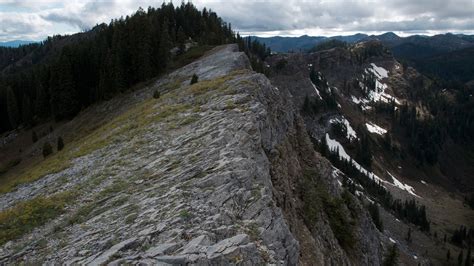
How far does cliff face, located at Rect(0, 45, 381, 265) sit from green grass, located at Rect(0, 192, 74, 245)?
0.46 meters

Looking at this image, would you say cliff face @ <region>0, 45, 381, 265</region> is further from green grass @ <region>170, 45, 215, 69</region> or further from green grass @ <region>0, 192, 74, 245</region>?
green grass @ <region>170, 45, 215, 69</region>

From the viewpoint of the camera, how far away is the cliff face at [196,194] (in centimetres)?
1623

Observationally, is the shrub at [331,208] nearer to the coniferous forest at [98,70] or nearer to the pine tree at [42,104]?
the coniferous forest at [98,70]

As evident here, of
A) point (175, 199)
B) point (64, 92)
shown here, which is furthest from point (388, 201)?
point (175, 199)

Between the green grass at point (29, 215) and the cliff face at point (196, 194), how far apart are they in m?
0.46

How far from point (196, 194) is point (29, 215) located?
1032cm

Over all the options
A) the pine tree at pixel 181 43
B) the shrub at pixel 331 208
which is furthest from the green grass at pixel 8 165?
the shrub at pixel 331 208

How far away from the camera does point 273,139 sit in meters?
32.2

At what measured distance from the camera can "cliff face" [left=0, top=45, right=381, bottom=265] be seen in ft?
53.3

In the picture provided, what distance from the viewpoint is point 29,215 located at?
2164 cm

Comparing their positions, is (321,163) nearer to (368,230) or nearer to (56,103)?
(368,230)

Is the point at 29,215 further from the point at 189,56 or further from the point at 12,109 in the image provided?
the point at 12,109

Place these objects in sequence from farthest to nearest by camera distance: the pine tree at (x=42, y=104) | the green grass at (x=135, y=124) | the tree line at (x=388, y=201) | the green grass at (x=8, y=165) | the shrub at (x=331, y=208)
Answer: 1. the tree line at (x=388, y=201)
2. the pine tree at (x=42, y=104)
3. the green grass at (x=8, y=165)
4. the shrub at (x=331, y=208)
5. the green grass at (x=135, y=124)

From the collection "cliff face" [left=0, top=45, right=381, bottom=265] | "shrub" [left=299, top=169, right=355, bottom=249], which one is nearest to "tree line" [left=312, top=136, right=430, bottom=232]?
"shrub" [left=299, top=169, right=355, bottom=249]
